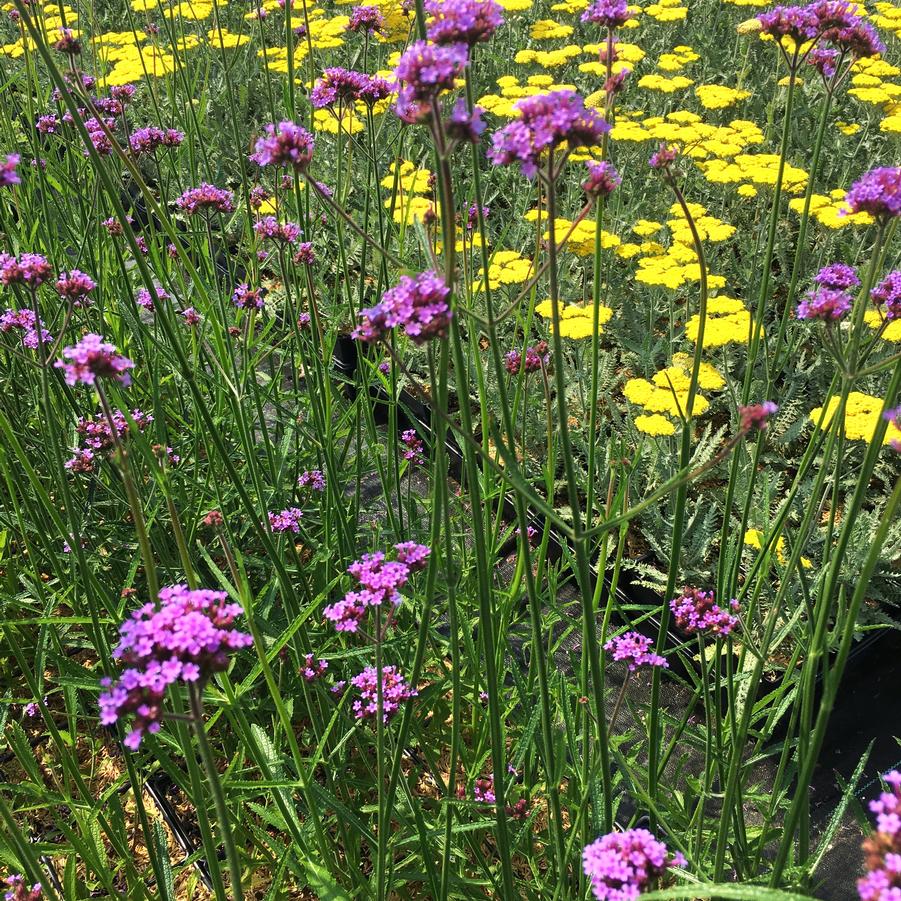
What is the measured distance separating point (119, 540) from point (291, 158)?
1451 mm

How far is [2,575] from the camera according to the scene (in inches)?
95.5

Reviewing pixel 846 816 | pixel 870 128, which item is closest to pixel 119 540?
pixel 846 816

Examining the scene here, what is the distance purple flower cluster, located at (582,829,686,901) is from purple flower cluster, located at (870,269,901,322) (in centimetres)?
93

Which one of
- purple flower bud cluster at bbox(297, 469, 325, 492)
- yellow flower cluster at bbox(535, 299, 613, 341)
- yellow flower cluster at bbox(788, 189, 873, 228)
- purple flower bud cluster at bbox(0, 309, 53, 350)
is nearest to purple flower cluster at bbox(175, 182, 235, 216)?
purple flower bud cluster at bbox(0, 309, 53, 350)

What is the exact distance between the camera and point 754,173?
3.68 metres

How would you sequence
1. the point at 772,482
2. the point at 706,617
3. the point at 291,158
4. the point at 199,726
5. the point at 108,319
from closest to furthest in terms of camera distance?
the point at 199,726 < the point at 291,158 < the point at 706,617 < the point at 108,319 < the point at 772,482

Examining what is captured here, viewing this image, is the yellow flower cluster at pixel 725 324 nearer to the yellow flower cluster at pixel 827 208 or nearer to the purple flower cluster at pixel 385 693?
the yellow flower cluster at pixel 827 208

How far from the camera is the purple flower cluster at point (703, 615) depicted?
54.8 inches

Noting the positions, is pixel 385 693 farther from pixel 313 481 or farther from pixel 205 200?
pixel 205 200

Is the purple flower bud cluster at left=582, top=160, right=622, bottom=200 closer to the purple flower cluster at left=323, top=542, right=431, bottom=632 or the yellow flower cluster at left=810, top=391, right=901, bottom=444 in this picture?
the purple flower cluster at left=323, top=542, right=431, bottom=632

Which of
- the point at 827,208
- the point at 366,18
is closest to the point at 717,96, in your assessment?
the point at 827,208

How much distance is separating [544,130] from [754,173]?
10.3 ft

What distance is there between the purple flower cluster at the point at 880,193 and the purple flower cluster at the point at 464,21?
512 mm

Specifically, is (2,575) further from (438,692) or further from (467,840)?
(467,840)
